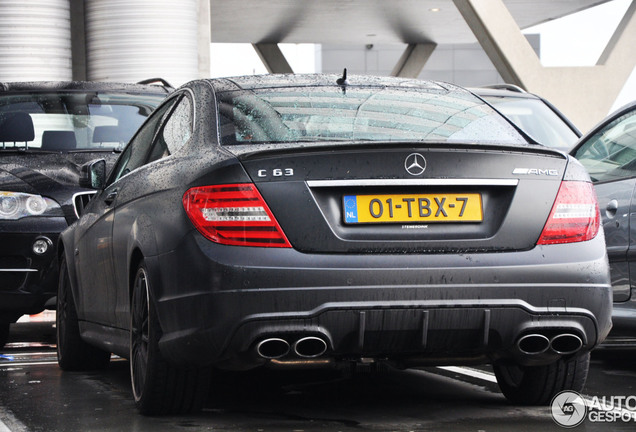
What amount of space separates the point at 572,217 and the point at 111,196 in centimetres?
247

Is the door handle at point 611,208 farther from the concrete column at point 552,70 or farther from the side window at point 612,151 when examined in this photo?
the concrete column at point 552,70

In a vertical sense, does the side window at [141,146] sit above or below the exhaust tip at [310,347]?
above

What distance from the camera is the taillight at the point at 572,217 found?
211 inches

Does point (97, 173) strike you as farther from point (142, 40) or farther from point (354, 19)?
point (354, 19)

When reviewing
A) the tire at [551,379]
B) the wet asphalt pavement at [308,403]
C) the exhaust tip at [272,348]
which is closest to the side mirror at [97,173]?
the wet asphalt pavement at [308,403]

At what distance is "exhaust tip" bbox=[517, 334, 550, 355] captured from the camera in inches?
207

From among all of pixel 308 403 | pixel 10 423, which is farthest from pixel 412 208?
pixel 10 423

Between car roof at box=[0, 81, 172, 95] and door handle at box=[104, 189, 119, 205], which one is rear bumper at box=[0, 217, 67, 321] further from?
car roof at box=[0, 81, 172, 95]

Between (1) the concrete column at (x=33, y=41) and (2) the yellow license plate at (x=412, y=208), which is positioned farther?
(1) the concrete column at (x=33, y=41)

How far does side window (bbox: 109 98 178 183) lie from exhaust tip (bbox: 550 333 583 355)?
231 cm

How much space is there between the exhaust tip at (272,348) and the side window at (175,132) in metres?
1.20

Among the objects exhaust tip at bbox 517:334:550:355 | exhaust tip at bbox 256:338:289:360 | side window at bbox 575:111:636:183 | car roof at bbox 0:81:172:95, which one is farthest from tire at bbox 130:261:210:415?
car roof at bbox 0:81:172:95

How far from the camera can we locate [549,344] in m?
5.34

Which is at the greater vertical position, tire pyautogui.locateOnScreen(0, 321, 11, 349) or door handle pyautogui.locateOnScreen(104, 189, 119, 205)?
door handle pyautogui.locateOnScreen(104, 189, 119, 205)
